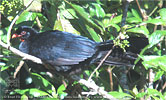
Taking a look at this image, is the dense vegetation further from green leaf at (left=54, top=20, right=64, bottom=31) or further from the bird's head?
the bird's head

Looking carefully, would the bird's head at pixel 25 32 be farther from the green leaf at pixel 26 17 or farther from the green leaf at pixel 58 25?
the green leaf at pixel 58 25

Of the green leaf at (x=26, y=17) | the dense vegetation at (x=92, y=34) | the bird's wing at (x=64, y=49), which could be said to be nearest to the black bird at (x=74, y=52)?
the bird's wing at (x=64, y=49)

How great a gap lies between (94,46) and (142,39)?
0.53 m

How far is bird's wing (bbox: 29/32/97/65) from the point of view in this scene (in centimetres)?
309

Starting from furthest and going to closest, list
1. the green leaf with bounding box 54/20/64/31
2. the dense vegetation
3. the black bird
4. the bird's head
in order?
the bird's head
the black bird
the green leaf with bounding box 54/20/64/31
the dense vegetation

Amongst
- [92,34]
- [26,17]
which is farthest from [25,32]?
[92,34]

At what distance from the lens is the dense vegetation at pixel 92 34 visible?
257 centimetres

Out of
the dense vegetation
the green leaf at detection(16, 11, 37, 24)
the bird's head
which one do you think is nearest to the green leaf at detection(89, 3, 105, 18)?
the dense vegetation

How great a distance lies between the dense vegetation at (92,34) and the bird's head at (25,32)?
5.7 inches

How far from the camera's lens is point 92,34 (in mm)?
2697

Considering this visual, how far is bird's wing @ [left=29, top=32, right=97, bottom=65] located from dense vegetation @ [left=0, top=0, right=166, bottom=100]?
A: 0.36ft

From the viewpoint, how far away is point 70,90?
10.9 ft

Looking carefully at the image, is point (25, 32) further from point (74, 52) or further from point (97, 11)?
point (97, 11)

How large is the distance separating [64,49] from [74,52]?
0.39ft
